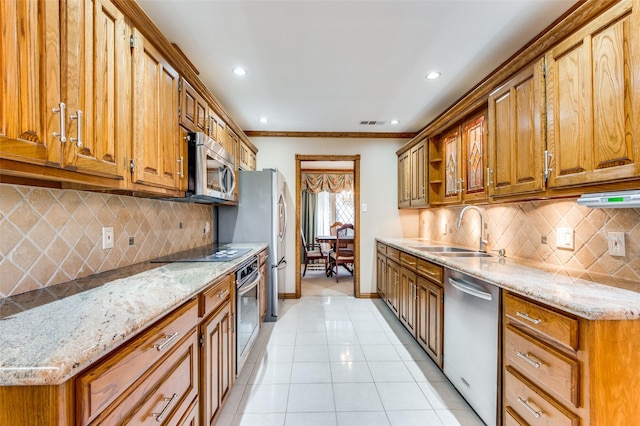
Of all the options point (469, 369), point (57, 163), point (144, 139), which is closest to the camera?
point (57, 163)

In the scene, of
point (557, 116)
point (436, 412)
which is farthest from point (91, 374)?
point (557, 116)

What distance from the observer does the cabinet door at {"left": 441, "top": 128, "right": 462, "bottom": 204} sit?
276 cm

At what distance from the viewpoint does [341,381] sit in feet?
6.82

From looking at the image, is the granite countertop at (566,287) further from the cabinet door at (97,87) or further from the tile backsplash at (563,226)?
the cabinet door at (97,87)

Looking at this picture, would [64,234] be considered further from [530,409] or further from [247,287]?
[530,409]

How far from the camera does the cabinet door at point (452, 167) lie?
2.76 metres

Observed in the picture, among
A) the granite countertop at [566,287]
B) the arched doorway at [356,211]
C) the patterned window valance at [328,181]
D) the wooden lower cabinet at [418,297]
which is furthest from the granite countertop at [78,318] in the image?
the patterned window valance at [328,181]

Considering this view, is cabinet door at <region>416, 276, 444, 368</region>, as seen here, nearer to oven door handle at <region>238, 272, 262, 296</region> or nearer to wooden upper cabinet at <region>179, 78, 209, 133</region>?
oven door handle at <region>238, 272, 262, 296</region>

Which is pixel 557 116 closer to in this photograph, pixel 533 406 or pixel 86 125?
pixel 533 406

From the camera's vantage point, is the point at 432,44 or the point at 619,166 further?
the point at 432,44

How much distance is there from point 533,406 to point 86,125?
2233 millimetres

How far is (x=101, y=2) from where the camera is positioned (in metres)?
1.17

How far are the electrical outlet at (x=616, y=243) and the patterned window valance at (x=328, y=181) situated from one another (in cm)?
569

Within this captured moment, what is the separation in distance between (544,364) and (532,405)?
0.22 meters
